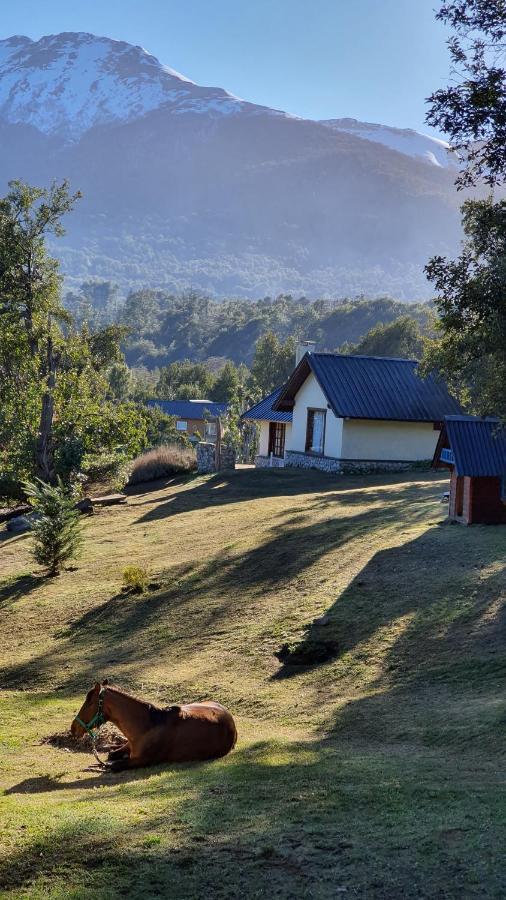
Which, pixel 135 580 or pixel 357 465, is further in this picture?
pixel 357 465

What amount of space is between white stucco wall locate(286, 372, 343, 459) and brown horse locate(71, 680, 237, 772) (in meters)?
29.6

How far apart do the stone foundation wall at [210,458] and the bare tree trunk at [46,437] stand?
750 cm

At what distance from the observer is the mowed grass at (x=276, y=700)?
663cm

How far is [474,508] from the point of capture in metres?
21.7

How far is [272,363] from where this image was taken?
8644 cm

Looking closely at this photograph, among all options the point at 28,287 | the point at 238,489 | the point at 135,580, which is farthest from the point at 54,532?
the point at 28,287

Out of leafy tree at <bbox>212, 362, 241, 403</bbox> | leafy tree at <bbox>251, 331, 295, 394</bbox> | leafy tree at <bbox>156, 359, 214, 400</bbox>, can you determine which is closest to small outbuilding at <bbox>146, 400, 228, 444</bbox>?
leafy tree at <bbox>251, 331, 295, 394</bbox>

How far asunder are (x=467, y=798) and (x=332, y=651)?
22.7 ft

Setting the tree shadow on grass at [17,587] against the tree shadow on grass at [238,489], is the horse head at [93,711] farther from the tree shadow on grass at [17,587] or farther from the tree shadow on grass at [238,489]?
the tree shadow on grass at [238,489]

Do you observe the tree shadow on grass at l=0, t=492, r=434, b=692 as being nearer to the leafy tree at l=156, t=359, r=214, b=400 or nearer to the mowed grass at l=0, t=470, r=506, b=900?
the mowed grass at l=0, t=470, r=506, b=900

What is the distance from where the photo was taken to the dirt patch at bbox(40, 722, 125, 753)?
11266 millimetres

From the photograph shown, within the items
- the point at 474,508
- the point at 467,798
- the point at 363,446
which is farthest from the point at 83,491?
the point at 467,798

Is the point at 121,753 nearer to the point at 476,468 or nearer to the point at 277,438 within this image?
the point at 476,468

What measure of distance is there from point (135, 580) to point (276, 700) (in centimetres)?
740
